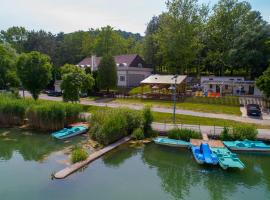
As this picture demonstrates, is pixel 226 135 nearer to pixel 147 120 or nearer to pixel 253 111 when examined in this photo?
pixel 147 120

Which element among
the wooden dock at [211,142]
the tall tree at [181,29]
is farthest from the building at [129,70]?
the wooden dock at [211,142]

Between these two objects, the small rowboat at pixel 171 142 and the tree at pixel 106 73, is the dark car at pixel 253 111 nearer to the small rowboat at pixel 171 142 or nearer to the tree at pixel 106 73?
the small rowboat at pixel 171 142

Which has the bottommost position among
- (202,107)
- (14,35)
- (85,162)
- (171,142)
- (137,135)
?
(85,162)

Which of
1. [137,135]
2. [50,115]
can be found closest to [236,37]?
[137,135]

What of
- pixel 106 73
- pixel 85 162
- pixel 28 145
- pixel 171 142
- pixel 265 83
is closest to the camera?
pixel 85 162

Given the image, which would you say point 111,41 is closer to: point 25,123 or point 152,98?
point 152,98

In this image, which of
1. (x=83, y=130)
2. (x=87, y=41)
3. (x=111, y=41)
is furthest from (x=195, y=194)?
(x=87, y=41)
